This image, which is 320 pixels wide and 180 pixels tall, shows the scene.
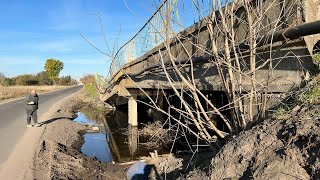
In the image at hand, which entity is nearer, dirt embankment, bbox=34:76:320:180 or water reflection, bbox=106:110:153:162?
→ dirt embankment, bbox=34:76:320:180

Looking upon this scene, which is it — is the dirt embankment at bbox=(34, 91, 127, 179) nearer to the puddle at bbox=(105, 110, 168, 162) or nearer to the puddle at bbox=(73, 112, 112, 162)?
the puddle at bbox=(73, 112, 112, 162)

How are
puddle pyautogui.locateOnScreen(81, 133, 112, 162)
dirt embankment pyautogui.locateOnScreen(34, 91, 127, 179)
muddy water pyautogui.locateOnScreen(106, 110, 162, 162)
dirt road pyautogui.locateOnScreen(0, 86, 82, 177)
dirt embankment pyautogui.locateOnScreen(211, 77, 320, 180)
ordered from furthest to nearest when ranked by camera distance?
1. muddy water pyautogui.locateOnScreen(106, 110, 162, 162)
2. puddle pyautogui.locateOnScreen(81, 133, 112, 162)
3. dirt road pyautogui.locateOnScreen(0, 86, 82, 177)
4. dirt embankment pyautogui.locateOnScreen(34, 91, 127, 179)
5. dirt embankment pyautogui.locateOnScreen(211, 77, 320, 180)

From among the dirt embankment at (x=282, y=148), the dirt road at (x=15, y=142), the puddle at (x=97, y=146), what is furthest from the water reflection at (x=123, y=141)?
the dirt embankment at (x=282, y=148)

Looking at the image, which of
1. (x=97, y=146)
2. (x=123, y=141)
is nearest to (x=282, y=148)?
(x=97, y=146)

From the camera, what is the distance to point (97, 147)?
1664 cm

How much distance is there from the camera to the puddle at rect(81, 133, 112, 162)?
14870 mm

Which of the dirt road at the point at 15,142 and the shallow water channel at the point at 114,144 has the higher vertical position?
the dirt road at the point at 15,142

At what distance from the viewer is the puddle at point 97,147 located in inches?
585

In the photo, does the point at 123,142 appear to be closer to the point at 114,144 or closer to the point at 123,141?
the point at 123,141

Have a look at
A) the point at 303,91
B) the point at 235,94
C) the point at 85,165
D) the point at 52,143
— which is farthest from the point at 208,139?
the point at 52,143

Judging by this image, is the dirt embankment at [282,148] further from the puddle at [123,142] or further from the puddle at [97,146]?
the puddle at [97,146]

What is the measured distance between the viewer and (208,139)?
21.5 ft

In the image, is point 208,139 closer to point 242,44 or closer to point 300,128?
point 242,44

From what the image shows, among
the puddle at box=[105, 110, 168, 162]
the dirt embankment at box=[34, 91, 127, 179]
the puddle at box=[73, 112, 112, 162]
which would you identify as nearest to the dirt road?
the dirt embankment at box=[34, 91, 127, 179]
